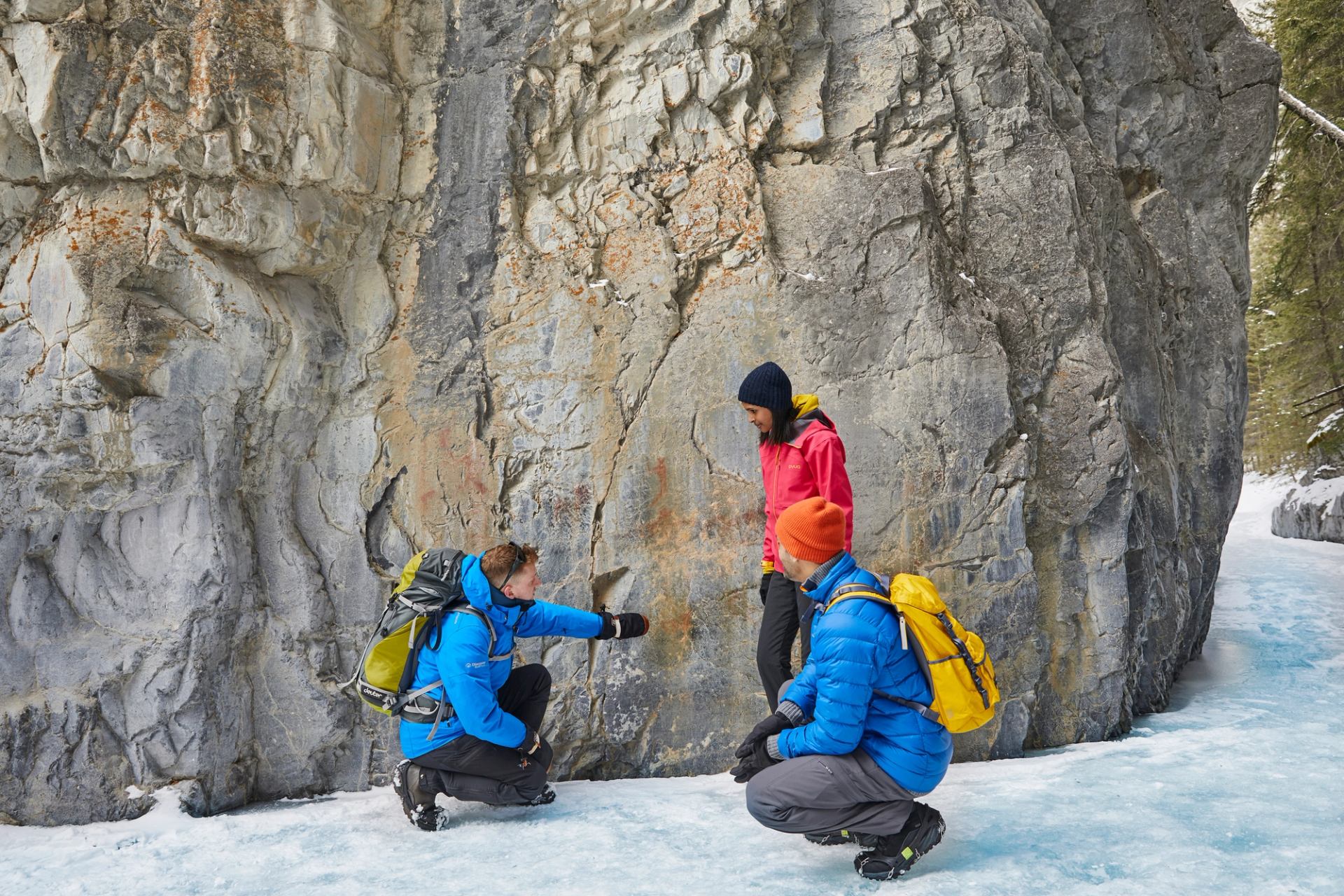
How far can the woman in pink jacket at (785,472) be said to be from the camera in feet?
13.6

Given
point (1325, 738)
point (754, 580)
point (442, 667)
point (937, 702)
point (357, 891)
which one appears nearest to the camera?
point (937, 702)

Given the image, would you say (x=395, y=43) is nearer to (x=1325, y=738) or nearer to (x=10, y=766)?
(x=10, y=766)

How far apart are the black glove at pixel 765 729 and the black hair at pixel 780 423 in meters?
1.42

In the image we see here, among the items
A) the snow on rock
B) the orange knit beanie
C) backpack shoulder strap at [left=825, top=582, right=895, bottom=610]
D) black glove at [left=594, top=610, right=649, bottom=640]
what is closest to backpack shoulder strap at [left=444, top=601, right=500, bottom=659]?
black glove at [left=594, top=610, right=649, bottom=640]

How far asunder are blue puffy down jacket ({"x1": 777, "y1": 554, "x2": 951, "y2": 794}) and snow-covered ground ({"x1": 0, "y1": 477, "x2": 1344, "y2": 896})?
0.48 meters

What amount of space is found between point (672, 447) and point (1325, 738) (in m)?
3.73

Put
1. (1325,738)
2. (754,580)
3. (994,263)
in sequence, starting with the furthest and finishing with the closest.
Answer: (994,263), (754,580), (1325,738)

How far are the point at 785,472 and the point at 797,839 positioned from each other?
5.25 feet

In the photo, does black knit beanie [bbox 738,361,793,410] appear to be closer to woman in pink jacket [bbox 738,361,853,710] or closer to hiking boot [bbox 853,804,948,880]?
woman in pink jacket [bbox 738,361,853,710]

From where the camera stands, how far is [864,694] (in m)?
3.04

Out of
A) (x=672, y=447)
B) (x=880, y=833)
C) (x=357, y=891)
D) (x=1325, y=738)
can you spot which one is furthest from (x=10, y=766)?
(x=1325, y=738)

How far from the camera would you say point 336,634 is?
17.0 ft

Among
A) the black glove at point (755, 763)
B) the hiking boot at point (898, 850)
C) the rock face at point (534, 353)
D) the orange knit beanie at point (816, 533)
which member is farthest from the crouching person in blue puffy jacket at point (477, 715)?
the hiking boot at point (898, 850)

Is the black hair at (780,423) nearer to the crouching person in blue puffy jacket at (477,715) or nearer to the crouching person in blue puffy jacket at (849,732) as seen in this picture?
the crouching person in blue puffy jacket at (849,732)
